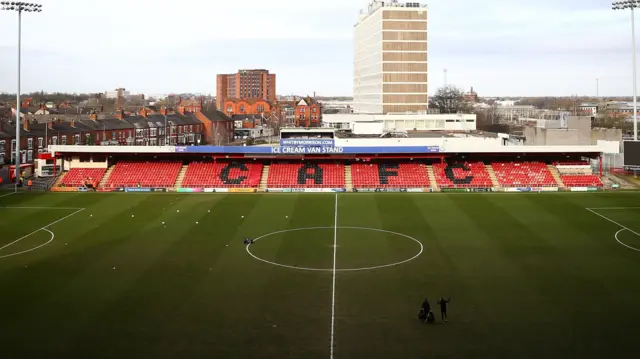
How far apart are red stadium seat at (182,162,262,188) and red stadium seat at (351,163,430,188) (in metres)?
11.0

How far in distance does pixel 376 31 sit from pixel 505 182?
224 feet

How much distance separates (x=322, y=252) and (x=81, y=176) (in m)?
40.6

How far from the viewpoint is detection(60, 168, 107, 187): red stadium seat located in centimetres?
6775

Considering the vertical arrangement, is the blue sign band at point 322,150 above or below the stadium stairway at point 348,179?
above

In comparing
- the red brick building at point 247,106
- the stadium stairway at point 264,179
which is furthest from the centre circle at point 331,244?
the red brick building at point 247,106

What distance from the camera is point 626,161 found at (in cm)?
6600

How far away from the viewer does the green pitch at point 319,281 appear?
78.9 ft

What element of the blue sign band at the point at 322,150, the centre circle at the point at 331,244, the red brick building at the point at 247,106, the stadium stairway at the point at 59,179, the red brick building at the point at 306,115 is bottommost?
the centre circle at the point at 331,244

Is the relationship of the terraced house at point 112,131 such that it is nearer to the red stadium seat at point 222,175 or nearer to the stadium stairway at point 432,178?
the red stadium seat at point 222,175

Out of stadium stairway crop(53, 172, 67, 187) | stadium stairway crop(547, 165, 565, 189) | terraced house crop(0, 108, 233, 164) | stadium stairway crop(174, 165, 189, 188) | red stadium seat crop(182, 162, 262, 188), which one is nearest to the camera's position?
stadium stairway crop(547, 165, 565, 189)

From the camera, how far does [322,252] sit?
1523 inches

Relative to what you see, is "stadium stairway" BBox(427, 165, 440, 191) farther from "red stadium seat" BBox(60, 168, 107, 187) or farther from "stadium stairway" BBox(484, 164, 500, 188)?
"red stadium seat" BBox(60, 168, 107, 187)

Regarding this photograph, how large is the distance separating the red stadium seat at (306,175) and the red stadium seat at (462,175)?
35.0 feet

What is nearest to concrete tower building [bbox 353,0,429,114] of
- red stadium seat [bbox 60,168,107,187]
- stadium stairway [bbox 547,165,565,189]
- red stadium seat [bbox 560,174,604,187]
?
stadium stairway [bbox 547,165,565,189]
